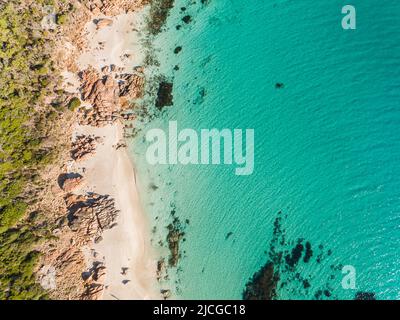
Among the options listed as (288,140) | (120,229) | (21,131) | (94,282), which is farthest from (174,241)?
(21,131)

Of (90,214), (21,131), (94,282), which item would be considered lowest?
(94,282)

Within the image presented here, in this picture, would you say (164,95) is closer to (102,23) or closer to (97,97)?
(97,97)

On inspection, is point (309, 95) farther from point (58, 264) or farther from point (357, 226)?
point (58, 264)

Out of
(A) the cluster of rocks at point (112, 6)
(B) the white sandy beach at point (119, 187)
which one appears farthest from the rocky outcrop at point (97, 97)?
(A) the cluster of rocks at point (112, 6)

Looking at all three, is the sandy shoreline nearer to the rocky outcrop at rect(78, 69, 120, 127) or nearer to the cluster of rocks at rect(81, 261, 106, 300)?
the cluster of rocks at rect(81, 261, 106, 300)

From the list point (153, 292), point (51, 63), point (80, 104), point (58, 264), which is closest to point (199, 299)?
point (153, 292)

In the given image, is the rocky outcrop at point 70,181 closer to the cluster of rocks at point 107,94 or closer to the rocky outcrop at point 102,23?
the cluster of rocks at point 107,94

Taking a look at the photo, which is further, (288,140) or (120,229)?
(288,140)
